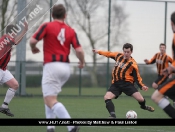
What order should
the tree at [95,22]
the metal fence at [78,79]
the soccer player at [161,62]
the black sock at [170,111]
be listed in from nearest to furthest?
the black sock at [170,111] < the soccer player at [161,62] < the metal fence at [78,79] < the tree at [95,22]

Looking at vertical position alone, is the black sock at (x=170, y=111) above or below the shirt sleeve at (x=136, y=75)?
below

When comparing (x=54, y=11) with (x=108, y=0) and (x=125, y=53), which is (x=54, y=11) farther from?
(x=108, y=0)

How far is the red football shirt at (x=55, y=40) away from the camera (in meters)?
6.56

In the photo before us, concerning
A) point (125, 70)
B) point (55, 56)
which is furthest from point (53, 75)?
point (125, 70)

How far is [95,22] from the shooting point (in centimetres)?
2020

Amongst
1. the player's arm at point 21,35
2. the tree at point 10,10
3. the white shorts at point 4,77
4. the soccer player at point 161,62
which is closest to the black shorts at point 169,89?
the player's arm at point 21,35

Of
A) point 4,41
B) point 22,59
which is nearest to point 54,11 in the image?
point 4,41

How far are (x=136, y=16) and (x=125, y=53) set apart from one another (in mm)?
9998

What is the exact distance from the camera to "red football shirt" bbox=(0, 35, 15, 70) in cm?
1017

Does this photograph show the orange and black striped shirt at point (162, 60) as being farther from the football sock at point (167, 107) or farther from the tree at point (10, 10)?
the football sock at point (167, 107)

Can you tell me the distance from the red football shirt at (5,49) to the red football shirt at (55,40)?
3.69m

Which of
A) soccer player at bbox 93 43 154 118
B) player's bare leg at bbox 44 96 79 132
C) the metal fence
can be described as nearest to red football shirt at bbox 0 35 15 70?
soccer player at bbox 93 43 154 118

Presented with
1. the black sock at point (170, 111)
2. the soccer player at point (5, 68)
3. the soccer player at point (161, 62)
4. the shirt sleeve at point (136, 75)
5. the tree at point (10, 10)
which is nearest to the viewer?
the black sock at point (170, 111)

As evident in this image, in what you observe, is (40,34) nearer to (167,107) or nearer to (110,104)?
(167,107)
